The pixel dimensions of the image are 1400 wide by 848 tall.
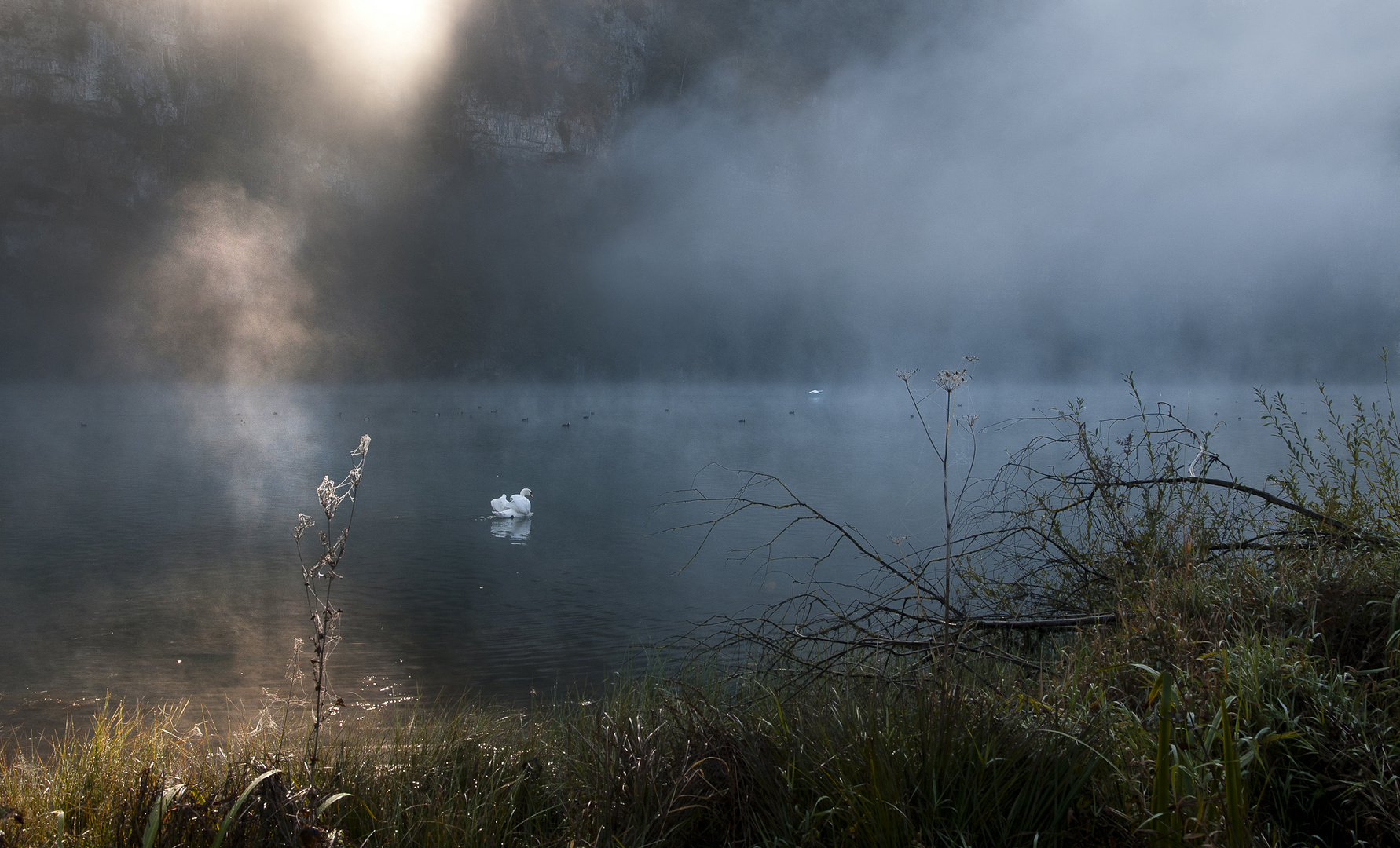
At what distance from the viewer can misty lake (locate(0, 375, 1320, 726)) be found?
8.78 meters

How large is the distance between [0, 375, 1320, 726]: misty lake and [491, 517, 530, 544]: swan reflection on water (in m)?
0.12

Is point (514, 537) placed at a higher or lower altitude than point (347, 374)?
lower

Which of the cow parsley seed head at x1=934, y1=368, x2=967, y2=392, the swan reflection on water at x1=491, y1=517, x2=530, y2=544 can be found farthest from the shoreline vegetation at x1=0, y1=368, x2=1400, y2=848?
the swan reflection on water at x1=491, y1=517, x2=530, y2=544

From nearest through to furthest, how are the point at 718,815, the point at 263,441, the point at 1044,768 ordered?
the point at 1044,768 → the point at 718,815 → the point at 263,441

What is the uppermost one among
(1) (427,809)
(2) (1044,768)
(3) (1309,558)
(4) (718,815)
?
(3) (1309,558)

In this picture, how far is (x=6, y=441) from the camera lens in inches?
1417

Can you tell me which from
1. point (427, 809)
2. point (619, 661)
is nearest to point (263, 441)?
point (619, 661)

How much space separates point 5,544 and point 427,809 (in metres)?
17.1

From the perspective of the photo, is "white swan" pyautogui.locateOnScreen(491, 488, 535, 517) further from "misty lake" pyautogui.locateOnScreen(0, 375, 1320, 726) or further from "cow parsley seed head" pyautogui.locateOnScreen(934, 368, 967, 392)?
"cow parsley seed head" pyautogui.locateOnScreen(934, 368, 967, 392)

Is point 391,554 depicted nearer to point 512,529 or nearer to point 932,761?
point 512,529

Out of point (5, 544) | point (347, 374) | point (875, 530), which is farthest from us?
point (347, 374)

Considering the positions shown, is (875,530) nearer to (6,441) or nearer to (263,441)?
(263,441)

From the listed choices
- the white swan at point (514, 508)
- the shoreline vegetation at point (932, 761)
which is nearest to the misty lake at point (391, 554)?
the white swan at point (514, 508)

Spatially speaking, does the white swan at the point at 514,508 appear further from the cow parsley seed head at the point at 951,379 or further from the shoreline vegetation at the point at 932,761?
the cow parsley seed head at the point at 951,379
